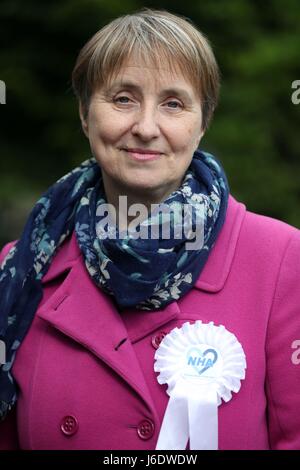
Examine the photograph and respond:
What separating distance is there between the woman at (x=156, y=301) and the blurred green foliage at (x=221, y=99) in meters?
1.90

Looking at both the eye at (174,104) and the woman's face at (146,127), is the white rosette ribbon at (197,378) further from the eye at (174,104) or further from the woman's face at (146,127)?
the eye at (174,104)

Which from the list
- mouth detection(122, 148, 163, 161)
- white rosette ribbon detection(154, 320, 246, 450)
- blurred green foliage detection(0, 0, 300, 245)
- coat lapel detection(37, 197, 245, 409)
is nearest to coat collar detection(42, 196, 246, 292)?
coat lapel detection(37, 197, 245, 409)

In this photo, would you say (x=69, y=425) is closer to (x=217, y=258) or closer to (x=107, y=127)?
(x=217, y=258)

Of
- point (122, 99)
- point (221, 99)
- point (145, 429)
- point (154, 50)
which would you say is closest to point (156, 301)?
point (145, 429)

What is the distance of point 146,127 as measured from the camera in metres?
2.67

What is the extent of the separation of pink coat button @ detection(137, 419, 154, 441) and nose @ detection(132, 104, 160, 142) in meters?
0.86

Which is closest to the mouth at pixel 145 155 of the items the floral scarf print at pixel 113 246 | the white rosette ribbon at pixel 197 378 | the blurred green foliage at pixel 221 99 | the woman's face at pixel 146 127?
the woman's face at pixel 146 127

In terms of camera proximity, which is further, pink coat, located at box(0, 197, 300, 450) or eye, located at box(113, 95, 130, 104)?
eye, located at box(113, 95, 130, 104)

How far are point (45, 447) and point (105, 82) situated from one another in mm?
1162

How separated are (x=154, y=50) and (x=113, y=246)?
622 mm

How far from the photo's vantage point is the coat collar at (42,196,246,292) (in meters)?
2.72

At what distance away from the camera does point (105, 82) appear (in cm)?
277

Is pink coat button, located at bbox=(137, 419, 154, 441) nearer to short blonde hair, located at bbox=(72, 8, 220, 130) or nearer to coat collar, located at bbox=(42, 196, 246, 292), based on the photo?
coat collar, located at bbox=(42, 196, 246, 292)

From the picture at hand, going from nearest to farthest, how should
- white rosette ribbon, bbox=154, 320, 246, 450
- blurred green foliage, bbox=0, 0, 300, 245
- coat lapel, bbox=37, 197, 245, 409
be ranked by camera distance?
white rosette ribbon, bbox=154, 320, 246, 450, coat lapel, bbox=37, 197, 245, 409, blurred green foliage, bbox=0, 0, 300, 245
